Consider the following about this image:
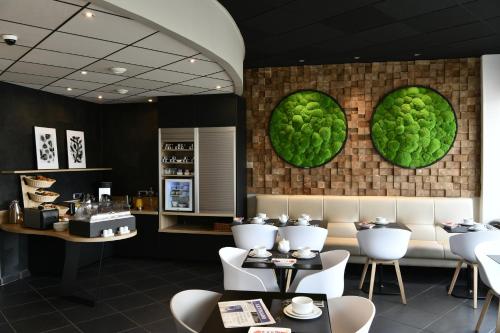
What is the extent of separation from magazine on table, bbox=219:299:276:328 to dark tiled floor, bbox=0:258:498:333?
1708 millimetres

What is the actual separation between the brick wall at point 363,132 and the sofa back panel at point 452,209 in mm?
202

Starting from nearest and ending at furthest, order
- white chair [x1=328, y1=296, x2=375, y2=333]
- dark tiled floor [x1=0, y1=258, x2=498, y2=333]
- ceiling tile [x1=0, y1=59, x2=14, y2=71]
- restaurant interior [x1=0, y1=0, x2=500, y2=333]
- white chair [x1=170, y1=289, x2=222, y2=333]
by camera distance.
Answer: white chair [x1=328, y1=296, x2=375, y2=333] → white chair [x1=170, y1=289, x2=222, y2=333] → restaurant interior [x1=0, y1=0, x2=500, y2=333] → dark tiled floor [x1=0, y1=258, x2=498, y2=333] → ceiling tile [x1=0, y1=59, x2=14, y2=71]

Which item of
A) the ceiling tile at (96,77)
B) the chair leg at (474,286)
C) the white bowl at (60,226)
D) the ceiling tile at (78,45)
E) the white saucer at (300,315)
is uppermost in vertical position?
the ceiling tile at (78,45)

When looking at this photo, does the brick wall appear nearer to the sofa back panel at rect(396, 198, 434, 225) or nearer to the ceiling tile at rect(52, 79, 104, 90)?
the sofa back panel at rect(396, 198, 434, 225)

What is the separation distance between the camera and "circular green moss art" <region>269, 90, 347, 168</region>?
6.25m

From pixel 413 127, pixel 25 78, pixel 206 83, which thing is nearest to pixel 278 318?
pixel 206 83

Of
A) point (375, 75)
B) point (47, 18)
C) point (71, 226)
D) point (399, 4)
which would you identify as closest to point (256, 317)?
point (47, 18)

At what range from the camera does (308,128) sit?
6.33 metres

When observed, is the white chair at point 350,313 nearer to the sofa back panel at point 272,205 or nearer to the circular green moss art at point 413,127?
the sofa back panel at point 272,205

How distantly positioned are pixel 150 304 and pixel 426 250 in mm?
3697

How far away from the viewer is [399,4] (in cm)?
389

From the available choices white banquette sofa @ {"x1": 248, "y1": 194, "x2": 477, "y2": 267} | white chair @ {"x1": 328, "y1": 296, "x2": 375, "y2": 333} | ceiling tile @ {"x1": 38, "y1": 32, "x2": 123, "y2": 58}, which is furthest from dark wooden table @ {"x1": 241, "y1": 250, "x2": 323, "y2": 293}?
ceiling tile @ {"x1": 38, "y1": 32, "x2": 123, "y2": 58}

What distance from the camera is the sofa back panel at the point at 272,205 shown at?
6172mm

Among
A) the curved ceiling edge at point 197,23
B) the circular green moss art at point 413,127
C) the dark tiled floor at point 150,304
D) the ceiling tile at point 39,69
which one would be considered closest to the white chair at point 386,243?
the dark tiled floor at point 150,304
